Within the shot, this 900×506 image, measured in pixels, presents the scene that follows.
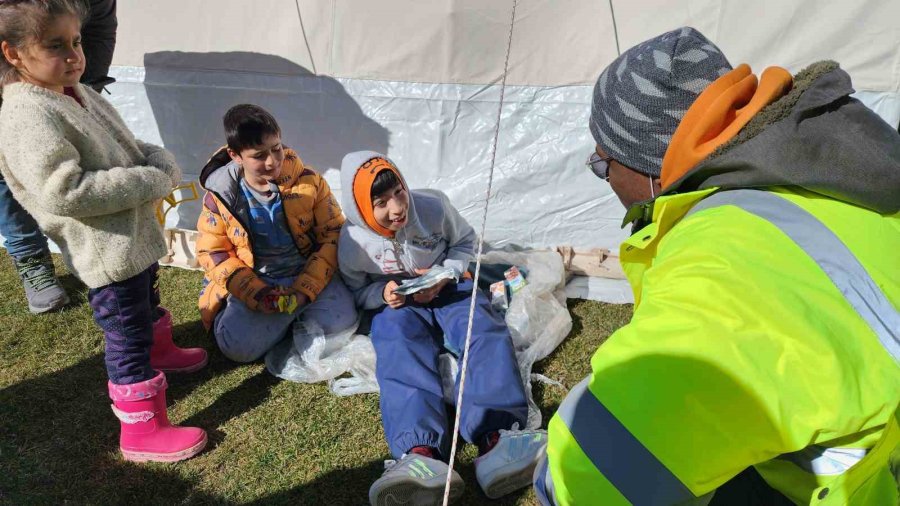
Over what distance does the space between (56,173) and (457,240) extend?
5.58 ft

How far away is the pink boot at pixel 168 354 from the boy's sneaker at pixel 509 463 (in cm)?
138

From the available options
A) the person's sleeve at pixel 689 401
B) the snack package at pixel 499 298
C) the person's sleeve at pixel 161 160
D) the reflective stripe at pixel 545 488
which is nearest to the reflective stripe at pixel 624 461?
the person's sleeve at pixel 689 401

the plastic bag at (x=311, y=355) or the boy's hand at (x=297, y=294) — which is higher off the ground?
the boy's hand at (x=297, y=294)

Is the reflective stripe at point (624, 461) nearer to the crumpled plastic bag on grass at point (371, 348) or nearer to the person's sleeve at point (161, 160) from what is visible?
the crumpled plastic bag on grass at point (371, 348)

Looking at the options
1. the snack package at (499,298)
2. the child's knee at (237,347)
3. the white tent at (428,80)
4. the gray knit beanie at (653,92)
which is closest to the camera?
the gray knit beanie at (653,92)

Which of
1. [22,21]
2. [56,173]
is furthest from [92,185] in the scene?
[22,21]

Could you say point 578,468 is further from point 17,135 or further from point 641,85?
point 17,135

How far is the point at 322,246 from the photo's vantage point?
301 cm

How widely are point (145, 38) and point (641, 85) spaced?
3159 millimetres

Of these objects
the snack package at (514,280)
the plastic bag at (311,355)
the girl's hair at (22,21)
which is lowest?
the plastic bag at (311,355)

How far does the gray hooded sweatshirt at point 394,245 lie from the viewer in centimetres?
281

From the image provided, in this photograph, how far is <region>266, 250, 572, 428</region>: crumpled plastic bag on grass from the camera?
8.64 feet

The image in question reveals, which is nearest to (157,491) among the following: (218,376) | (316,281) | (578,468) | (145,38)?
(218,376)

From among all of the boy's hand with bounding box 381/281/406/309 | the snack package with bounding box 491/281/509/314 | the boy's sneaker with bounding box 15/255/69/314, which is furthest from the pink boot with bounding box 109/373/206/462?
the snack package with bounding box 491/281/509/314
